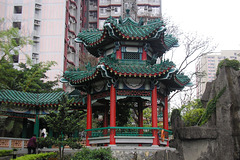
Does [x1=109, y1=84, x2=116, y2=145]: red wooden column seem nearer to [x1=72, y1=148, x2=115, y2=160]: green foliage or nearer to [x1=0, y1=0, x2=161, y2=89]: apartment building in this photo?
[x1=72, y1=148, x2=115, y2=160]: green foliage

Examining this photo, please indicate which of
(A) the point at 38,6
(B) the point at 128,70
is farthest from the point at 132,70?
(A) the point at 38,6

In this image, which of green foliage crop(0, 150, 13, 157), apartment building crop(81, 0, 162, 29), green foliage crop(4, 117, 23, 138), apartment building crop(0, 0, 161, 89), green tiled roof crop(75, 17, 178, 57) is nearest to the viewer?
green tiled roof crop(75, 17, 178, 57)

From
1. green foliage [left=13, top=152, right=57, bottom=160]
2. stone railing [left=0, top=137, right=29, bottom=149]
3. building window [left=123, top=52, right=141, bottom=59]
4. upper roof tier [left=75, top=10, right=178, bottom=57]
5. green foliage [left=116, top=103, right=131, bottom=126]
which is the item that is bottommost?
green foliage [left=13, top=152, right=57, bottom=160]

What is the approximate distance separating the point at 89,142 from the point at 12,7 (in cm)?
3577

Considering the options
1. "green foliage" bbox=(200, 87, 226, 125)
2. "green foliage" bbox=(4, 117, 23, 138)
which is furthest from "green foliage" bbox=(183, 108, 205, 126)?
"green foliage" bbox=(4, 117, 23, 138)

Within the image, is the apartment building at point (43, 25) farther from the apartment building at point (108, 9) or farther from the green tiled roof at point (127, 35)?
the green tiled roof at point (127, 35)

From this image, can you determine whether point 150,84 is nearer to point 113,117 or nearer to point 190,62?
point 113,117

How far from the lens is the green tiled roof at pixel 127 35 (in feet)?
50.5

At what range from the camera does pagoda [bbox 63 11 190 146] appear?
1471 centimetres

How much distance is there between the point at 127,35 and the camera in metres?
15.6

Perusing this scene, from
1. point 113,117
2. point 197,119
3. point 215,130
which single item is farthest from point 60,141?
point 197,119

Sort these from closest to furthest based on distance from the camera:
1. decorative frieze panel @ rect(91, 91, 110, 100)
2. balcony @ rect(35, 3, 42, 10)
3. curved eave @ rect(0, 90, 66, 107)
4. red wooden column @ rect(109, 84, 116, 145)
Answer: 1. red wooden column @ rect(109, 84, 116, 145)
2. decorative frieze panel @ rect(91, 91, 110, 100)
3. curved eave @ rect(0, 90, 66, 107)
4. balcony @ rect(35, 3, 42, 10)

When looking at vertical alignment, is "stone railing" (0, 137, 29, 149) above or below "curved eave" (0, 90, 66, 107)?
below

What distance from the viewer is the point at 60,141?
1394 cm
